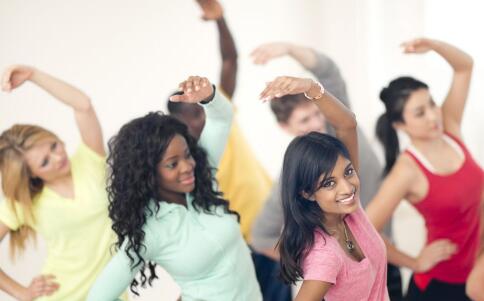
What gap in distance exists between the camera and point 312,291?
1402 mm

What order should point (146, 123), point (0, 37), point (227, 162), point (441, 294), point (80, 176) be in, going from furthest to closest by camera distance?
1. point (0, 37)
2. point (227, 162)
3. point (441, 294)
4. point (80, 176)
5. point (146, 123)

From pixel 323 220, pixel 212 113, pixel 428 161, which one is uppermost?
pixel 212 113

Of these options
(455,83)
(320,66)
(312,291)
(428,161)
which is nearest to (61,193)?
(320,66)

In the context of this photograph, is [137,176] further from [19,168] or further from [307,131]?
[307,131]

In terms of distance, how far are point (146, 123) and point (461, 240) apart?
0.99 meters

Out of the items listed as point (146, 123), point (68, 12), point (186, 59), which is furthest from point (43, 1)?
point (146, 123)

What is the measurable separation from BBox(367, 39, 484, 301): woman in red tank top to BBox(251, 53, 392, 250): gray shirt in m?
0.11

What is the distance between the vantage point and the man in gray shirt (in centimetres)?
214

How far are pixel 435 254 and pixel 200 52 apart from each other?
141 cm

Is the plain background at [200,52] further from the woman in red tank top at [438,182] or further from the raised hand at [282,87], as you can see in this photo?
the raised hand at [282,87]

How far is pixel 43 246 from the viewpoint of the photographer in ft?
9.25

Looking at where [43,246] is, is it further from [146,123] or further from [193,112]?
[146,123]

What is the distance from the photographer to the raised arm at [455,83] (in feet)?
6.79

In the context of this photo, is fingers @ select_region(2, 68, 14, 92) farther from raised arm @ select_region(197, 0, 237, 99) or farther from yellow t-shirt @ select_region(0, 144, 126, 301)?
raised arm @ select_region(197, 0, 237, 99)
